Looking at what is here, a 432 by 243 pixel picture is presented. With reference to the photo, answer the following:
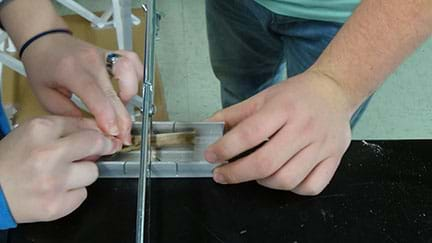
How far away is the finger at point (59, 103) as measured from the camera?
2.03ft

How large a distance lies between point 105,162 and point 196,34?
1.20 m

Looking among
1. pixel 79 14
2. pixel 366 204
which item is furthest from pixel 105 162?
pixel 79 14

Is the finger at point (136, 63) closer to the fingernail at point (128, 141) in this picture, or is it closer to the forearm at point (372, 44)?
the fingernail at point (128, 141)

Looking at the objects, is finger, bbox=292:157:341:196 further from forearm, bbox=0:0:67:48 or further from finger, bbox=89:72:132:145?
forearm, bbox=0:0:67:48

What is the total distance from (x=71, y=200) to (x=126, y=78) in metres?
0.17

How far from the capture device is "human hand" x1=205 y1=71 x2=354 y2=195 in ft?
1.68

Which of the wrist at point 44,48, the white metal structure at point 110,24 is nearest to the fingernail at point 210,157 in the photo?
the wrist at point 44,48

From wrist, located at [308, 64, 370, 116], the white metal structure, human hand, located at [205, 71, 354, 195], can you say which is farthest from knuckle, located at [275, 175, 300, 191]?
the white metal structure

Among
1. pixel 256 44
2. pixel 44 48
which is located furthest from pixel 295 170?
pixel 256 44

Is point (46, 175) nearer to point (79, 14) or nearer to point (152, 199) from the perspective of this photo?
point (152, 199)

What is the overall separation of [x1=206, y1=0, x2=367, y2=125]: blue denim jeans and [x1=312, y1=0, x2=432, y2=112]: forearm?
0.22 m

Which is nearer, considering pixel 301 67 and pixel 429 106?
pixel 301 67

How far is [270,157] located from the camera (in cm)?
51

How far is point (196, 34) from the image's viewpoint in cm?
170
